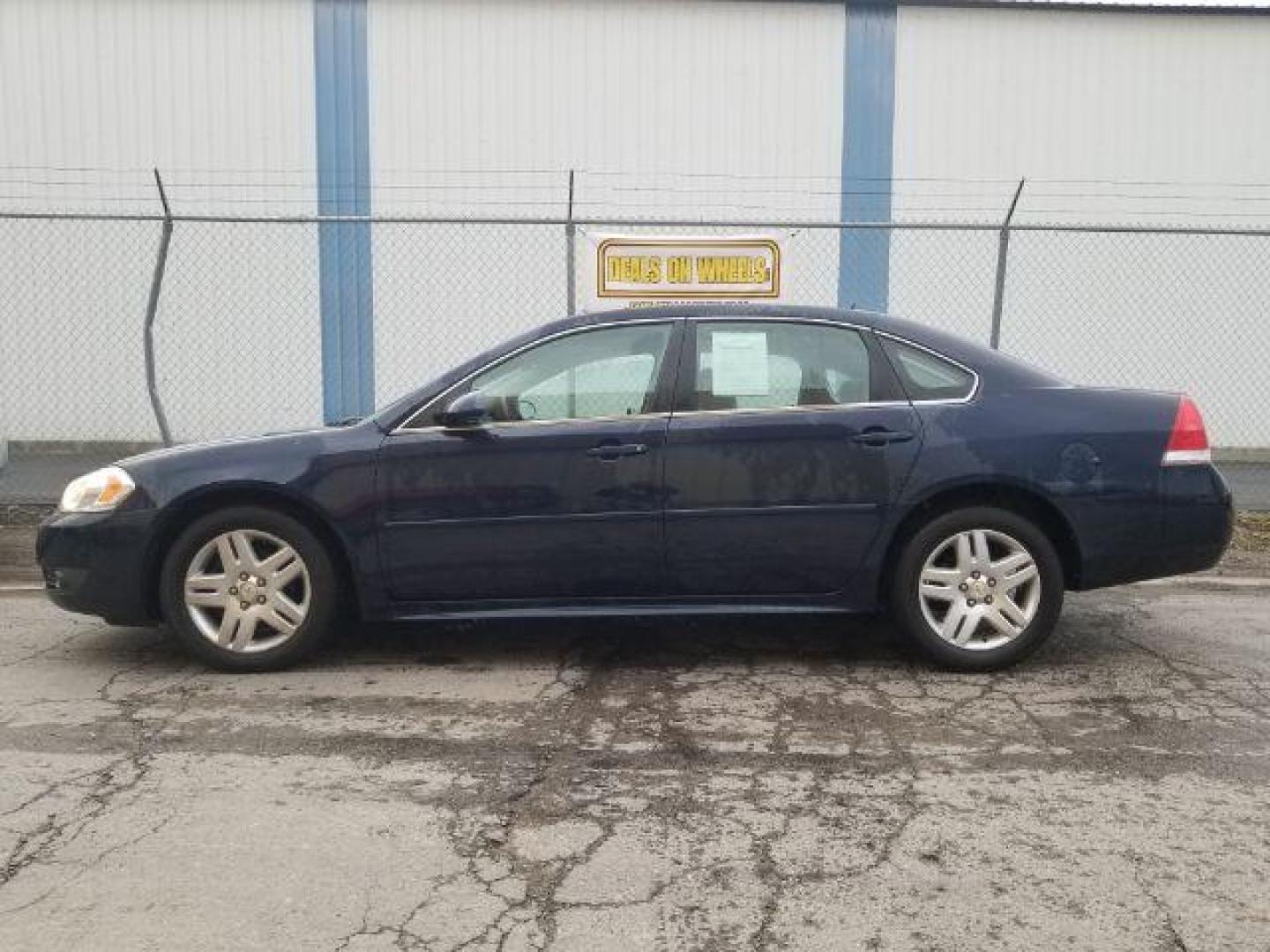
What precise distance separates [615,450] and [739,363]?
26.3 inches

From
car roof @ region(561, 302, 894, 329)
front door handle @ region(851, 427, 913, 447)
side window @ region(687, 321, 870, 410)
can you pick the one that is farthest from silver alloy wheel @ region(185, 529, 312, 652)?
front door handle @ region(851, 427, 913, 447)

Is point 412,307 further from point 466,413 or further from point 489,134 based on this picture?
point 466,413

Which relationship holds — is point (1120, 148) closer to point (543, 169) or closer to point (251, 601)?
point (543, 169)

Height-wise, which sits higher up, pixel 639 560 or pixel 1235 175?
pixel 1235 175

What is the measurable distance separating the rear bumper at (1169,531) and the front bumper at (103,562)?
393 centimetres

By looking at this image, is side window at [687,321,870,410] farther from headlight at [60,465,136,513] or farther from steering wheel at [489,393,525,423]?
headlight at [60,465,136,513]

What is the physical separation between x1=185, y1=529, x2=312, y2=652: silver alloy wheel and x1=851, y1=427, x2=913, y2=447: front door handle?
235 cm

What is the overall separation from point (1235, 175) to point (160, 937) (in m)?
12.7

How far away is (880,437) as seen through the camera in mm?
5043

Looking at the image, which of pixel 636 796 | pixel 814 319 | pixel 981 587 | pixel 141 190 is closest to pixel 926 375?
pixel 814 319

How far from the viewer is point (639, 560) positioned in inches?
199

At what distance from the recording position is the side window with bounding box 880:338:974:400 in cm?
515

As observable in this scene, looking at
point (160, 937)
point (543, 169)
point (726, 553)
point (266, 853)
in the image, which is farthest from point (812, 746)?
point (543, 169)

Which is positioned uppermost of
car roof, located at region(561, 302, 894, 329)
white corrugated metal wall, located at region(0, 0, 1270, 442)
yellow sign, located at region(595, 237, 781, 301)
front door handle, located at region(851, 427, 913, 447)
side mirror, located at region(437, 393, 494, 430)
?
white corrugated metal wall, located at region(0, 0, 1270, 442)
